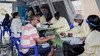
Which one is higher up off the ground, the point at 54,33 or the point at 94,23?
the point at 94,23

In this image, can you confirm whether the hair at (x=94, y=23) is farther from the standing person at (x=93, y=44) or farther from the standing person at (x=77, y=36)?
the standing person at (x=77, y=36)

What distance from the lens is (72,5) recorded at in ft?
26.8

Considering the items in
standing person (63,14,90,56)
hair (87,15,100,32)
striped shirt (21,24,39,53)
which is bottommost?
standing person (63,14,90,56)

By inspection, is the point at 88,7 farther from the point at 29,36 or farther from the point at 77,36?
the point at 29,36

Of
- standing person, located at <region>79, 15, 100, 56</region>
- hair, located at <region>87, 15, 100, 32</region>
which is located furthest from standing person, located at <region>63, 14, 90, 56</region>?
standing person, located at <region>79, 15, 100, 56</region>

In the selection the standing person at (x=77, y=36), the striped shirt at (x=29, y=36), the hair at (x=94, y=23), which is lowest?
the standing person at (x=77, y=36)

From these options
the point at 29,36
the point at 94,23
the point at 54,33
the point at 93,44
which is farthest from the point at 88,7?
the point at 93,44

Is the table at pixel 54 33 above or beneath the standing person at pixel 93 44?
beneath

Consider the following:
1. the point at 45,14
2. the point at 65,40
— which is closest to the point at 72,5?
the point at 45,14

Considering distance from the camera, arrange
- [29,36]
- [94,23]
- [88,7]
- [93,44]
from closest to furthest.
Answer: [93,44] < [94,23] < [29,36] < [88,7]

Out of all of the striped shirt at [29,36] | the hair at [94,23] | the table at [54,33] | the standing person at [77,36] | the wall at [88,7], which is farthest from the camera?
the wall at [88,7]

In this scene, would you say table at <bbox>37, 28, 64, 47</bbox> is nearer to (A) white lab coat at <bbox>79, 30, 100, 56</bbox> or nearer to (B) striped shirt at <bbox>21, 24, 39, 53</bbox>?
(B) striped shirt at <bbox>21, 24, 39, 53</bbox>

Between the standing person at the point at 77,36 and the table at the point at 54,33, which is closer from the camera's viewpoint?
the standing person at the point at 77,36

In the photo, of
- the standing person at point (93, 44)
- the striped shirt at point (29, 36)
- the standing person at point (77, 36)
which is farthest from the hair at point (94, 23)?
the striped shirt at point (29, 36)
